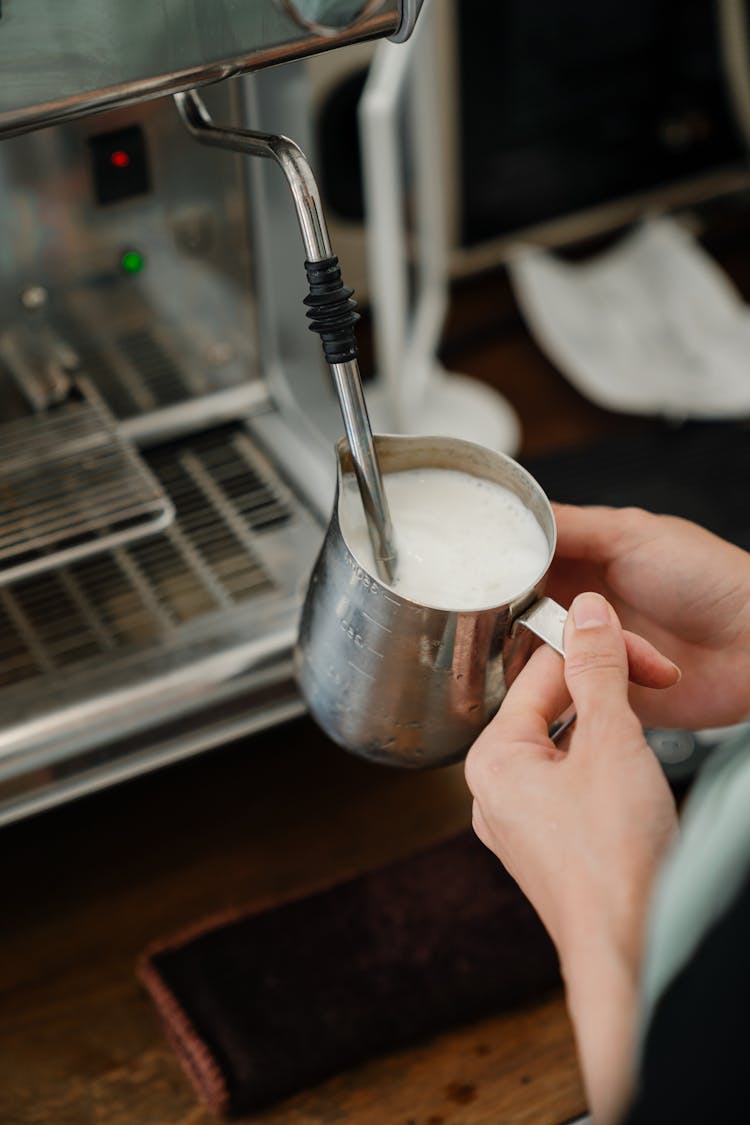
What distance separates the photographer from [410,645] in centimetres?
45

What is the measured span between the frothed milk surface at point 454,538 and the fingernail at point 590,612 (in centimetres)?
2

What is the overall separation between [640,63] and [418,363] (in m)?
0.37

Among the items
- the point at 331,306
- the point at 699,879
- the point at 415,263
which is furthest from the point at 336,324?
the point at 415,263

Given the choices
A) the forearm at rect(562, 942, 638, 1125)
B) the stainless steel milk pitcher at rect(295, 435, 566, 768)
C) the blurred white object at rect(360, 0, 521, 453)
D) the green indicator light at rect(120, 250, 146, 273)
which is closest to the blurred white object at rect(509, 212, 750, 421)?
the blurred white object at rect(360, 0, 521, 453)

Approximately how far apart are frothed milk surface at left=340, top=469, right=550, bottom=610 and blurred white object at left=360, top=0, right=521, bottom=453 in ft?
1.30

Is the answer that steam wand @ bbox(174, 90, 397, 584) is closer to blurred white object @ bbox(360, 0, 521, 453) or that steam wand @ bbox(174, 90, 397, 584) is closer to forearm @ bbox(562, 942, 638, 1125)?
forearm @ bbox(562, 942, 638, 1125)

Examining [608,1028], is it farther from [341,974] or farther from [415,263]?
[415,263]

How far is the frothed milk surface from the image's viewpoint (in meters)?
0.47

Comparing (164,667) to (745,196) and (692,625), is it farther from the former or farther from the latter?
(745,196)

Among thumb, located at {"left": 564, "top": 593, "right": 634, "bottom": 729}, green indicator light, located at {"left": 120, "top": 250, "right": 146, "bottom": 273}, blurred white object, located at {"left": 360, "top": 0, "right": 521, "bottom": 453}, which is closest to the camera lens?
thumb, located at {"left": 564, "top": 593, "right": 634, "bottom": 729}

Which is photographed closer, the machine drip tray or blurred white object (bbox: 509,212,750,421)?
the machine drip tray

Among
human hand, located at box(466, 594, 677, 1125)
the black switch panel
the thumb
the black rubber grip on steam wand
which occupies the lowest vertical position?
human hand, located at box(466, 594, 677, 1125)

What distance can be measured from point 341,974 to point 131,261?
1.33 ft

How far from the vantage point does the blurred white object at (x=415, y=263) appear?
2.75 feet
